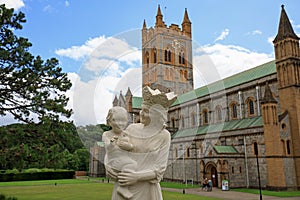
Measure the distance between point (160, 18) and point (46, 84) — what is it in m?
49.5

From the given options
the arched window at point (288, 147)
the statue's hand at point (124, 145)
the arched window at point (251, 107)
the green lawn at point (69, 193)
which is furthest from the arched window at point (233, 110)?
the statue's hand at point (124, 145)

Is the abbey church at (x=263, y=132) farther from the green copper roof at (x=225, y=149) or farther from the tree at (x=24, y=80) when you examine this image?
the tree at (x=24, y=80)

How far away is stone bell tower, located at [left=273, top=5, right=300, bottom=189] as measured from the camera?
1204 inches

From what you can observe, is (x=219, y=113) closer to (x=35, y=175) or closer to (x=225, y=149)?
(x=225, y=149)

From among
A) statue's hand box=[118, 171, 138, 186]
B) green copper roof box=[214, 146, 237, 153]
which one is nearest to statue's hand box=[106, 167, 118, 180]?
statue's hand box=[118, 171, 138, 186]

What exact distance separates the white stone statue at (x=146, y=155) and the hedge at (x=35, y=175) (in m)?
52.9

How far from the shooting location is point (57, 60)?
16.5 metres

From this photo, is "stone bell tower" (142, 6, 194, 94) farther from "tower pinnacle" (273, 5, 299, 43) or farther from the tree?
"tower pinnacle" (273, 5, 299, 43)

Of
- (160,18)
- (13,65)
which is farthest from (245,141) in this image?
(160,18)

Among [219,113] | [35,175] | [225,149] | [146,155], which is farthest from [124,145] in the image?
[35,175]

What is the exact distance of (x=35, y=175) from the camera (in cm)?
5412

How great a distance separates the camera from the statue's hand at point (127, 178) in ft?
12.9

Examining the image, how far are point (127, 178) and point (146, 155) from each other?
47 centimetres

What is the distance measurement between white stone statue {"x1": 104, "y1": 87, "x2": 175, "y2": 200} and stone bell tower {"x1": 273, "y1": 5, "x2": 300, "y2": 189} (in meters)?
30.2
